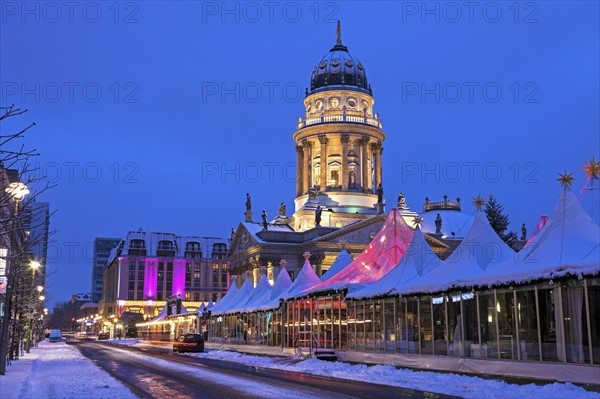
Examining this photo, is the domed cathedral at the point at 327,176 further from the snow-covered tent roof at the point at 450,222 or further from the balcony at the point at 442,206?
the balcony at the point at 442,206

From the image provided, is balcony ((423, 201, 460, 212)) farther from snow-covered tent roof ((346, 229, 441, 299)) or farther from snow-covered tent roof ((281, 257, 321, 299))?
snow-covered tent roof ((346, 229, 441, 299))

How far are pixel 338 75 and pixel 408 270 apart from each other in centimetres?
7841

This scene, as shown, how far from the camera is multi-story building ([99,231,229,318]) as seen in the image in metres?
143

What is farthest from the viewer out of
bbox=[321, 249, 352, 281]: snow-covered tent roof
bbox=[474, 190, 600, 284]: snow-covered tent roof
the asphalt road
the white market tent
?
the white market tent

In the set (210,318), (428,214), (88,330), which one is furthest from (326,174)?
(88,330)

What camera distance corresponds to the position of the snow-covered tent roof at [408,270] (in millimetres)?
33156

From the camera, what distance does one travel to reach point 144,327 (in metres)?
117

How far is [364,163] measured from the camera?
343ft

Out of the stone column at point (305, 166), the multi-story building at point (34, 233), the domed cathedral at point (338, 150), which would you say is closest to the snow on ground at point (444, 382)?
the multi-story building at point (34, 233)

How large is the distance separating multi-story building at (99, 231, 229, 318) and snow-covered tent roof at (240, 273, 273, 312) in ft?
269

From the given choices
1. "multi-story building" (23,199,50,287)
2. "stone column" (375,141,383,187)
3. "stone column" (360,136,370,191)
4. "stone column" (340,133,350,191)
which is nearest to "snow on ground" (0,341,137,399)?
"multi-story building" (23,199,50,287)

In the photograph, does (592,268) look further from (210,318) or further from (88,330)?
(88,330)

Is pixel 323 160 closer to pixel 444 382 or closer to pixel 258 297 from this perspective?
pixel 258 297

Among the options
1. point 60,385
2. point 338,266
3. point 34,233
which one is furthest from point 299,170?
point 60,385
